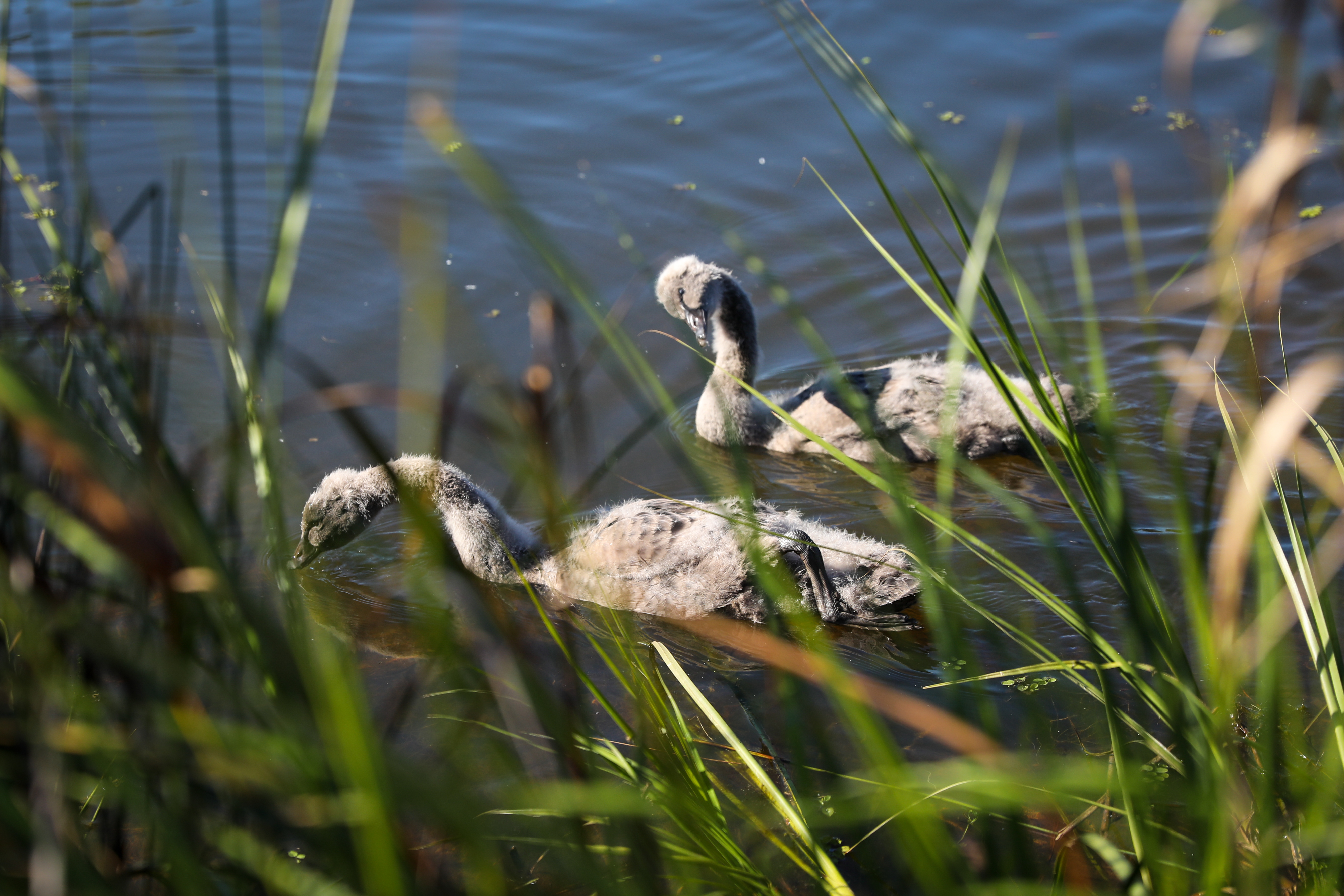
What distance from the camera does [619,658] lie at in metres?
3.79

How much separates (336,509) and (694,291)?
2.28 meters

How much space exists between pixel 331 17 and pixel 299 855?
2301 millimetres

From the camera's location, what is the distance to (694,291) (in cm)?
567

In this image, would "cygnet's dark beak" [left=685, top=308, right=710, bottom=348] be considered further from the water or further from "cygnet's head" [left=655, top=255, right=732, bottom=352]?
the water

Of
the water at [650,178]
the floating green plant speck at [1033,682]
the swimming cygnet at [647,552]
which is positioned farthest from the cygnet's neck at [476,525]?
the floating green plant speck at [1033,682]

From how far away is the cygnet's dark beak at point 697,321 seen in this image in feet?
18.7

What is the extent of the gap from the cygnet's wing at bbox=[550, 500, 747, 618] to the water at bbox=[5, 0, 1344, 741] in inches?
12.1

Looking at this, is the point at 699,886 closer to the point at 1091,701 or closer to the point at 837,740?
the point at 837,740

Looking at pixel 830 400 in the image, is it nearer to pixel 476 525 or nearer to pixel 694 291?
pixel 694 291

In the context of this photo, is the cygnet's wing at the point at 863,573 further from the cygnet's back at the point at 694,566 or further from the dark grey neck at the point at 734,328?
the dark grey neck at the point at 734,328

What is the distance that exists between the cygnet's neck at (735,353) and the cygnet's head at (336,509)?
1.83 meters

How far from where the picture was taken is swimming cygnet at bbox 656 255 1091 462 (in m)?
5.09

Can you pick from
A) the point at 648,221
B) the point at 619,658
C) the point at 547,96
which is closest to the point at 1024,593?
the point at 619,658

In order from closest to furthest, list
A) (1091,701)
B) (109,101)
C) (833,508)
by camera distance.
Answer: (1091,701) → (833,508) → (109,101)
